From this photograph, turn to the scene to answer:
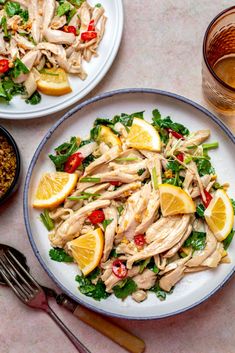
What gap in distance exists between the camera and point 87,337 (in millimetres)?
2752

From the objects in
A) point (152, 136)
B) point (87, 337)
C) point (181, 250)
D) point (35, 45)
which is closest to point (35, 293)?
point (87, 337)

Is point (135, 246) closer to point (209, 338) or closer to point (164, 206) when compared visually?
point (164, 206)

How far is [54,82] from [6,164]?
0.47 meters

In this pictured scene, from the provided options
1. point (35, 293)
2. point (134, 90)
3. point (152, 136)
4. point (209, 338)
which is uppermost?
point (134, 90)

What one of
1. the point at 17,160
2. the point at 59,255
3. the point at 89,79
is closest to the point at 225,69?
the point at 89,79

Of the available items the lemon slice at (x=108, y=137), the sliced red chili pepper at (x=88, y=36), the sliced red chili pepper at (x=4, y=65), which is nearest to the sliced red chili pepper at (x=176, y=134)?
the lemon slice at (x=108, y=137)

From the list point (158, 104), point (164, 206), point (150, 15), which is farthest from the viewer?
point (150, 15)

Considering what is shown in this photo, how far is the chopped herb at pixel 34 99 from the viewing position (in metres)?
2.71

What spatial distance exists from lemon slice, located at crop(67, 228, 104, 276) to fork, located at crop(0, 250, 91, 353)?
331 mm

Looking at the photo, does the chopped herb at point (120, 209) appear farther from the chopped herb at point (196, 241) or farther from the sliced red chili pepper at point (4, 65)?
the sliced red chili pepper at point (4, 65)

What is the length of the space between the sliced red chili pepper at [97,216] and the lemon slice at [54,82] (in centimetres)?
63

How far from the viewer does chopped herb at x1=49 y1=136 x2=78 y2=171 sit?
2586 millimetres

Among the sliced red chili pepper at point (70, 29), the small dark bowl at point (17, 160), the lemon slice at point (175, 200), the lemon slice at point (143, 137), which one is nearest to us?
the lemon slice at point (175, 200)

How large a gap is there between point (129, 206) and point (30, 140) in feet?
2.21
